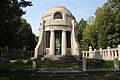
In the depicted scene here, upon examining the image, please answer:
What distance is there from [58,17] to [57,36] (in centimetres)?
437

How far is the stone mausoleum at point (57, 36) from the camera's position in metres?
25.3

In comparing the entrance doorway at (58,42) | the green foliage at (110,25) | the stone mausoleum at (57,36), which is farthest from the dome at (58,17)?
the green foliage at (110,25)

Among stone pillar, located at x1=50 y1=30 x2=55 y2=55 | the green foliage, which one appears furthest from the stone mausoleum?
the green foliage

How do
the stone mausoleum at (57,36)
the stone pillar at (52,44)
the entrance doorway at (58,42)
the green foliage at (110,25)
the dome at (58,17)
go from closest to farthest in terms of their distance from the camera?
the stone pillar at (52,44) → the stone mausoleum at (57,36) → the dome at (58,17) → the entrance doorway at (58,42) → the green foliage at (110,25)

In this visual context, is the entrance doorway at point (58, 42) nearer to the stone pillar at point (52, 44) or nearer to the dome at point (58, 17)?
the stone pillar at point (52, 44)

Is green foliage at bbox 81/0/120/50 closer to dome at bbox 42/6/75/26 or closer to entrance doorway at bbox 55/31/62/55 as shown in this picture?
dome at bbox 42/6/75/26

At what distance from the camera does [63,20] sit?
26.2 metres

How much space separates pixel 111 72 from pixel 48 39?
57.3 feet

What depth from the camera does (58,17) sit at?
2767cm

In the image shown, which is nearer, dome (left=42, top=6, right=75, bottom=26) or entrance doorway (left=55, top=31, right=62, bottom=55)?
dome (left=42, top=6, right=75, bottom=26)

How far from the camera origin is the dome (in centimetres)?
2598

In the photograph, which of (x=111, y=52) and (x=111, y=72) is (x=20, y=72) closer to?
(x=111, y=72)

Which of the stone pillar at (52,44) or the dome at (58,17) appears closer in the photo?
the stone pillar at (52,44)

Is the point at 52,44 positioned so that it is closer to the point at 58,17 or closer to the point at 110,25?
the point at 58,17
